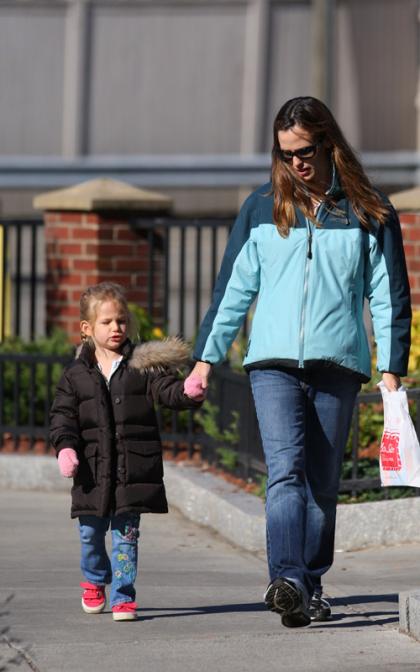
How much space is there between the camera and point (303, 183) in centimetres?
580

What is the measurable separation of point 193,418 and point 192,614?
3.43 m

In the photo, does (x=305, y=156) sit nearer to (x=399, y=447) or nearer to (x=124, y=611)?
(x=399, y=447)

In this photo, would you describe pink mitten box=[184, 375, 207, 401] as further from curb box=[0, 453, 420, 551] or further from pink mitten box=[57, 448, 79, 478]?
curb box=[0, 453, 420, 551]

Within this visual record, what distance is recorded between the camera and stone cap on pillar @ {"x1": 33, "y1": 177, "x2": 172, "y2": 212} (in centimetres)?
1045

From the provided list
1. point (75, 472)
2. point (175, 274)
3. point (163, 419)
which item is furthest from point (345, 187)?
point (175, 274)

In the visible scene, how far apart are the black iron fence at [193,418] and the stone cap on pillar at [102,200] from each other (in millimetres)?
1064

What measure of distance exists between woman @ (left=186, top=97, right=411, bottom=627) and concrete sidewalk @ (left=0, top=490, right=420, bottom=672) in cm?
25

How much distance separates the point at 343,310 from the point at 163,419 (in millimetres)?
4158

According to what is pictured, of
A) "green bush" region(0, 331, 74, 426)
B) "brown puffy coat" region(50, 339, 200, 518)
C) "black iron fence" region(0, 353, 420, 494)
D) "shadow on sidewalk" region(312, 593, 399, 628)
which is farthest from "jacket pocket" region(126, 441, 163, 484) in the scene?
"green bush" region(0, 331, 74, 426)

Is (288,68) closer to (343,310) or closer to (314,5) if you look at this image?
(314,5)

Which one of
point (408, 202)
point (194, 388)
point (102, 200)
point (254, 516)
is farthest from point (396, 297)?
point (102, 200)

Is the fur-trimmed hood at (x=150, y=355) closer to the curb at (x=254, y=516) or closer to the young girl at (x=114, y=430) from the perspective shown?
the young girl at (x=114, y=430)

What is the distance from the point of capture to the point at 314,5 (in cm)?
1402

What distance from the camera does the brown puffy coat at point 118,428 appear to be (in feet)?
19.6
